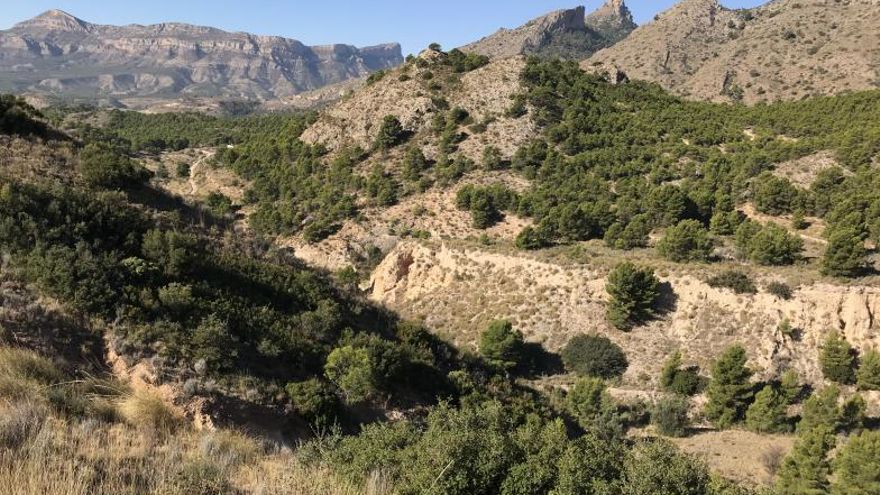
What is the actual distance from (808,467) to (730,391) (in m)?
8.39

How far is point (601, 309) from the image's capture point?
3547 centimetres

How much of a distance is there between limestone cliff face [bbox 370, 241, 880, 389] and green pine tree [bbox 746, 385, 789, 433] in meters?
3.89

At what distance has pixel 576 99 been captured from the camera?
2598 inches

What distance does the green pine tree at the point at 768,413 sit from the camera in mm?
25641

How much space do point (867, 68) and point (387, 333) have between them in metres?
105

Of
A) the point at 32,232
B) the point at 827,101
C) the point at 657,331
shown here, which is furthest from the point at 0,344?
the point at 827,101

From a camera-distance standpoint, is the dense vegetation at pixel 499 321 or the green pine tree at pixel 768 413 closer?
the dense vegetation at pixel 499 321

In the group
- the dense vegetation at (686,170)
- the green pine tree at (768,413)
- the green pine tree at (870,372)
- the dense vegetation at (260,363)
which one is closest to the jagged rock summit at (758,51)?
the dense vegetation at (686,170)

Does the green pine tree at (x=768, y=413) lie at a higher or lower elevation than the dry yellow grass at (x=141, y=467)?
lower

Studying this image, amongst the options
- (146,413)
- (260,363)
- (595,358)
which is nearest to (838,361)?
(595,358)

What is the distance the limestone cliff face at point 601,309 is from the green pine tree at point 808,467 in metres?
11.1

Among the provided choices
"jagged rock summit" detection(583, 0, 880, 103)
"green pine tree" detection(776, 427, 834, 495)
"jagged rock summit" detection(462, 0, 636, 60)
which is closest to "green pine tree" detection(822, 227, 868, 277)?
"green pine tree" detection(776, 427, 834, 495)

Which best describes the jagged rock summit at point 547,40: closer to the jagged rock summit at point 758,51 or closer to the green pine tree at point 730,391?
the jagged rock summit at point 758,51

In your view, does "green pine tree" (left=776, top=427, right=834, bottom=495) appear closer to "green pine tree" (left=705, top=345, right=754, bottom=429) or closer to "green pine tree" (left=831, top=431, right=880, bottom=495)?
"green pine tree" (left=831, top=431, right=880, bottom=495)
